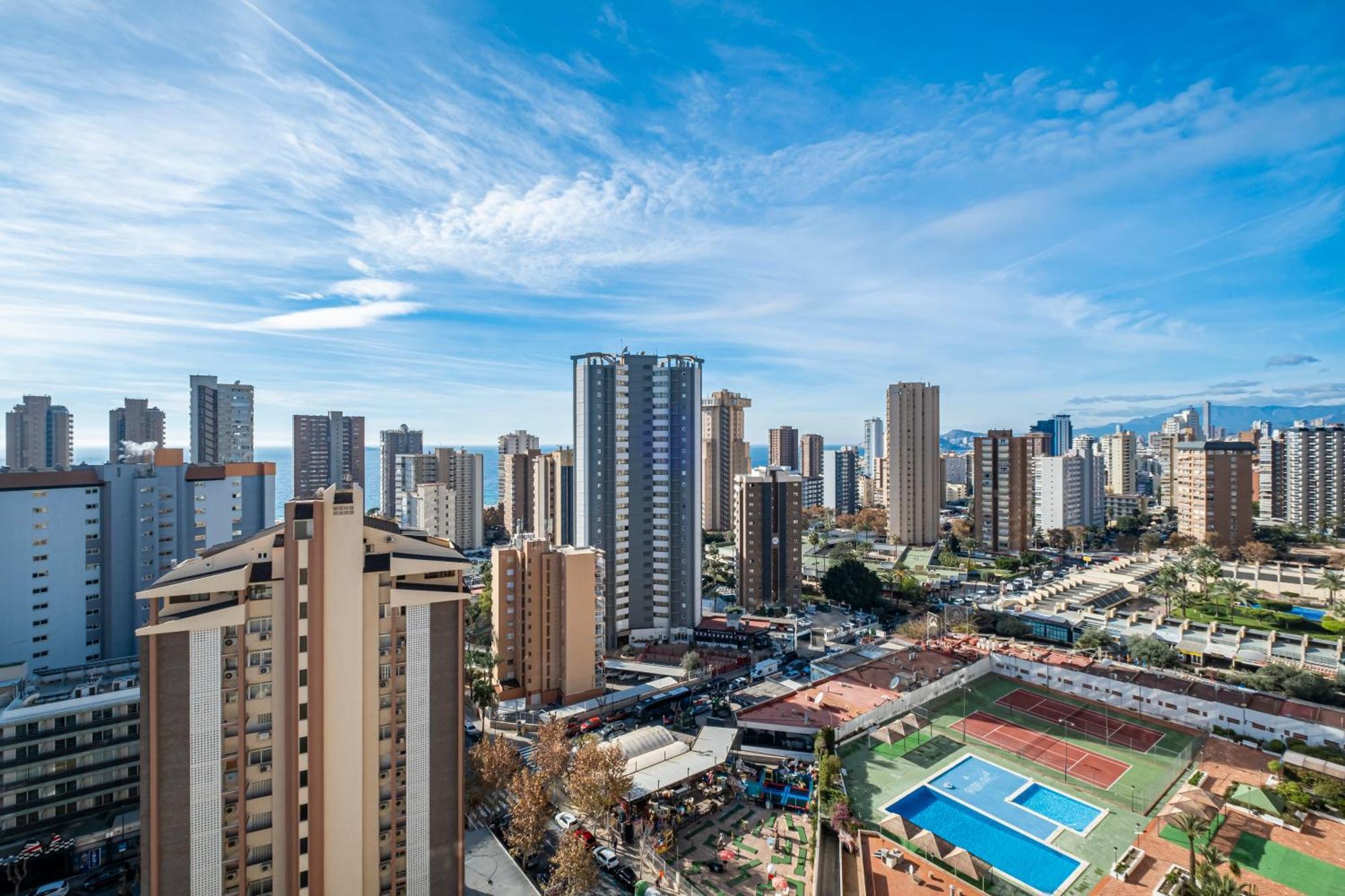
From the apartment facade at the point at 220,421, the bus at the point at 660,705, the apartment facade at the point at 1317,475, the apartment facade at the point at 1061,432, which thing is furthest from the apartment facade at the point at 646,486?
the apartment facade at the point at 1061,432

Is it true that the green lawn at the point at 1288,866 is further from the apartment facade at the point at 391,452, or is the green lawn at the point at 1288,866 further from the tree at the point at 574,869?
the apartment facade at the point at 391,452

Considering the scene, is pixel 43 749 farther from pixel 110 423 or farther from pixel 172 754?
pixel 110 423

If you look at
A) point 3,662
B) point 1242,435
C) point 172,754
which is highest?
point 1242,435

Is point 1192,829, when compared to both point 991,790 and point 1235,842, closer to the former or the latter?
point 1235,842

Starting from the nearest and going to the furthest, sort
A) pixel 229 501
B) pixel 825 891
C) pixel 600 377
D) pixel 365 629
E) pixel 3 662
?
1. pixel 365 629
2. pixel 825 891
3. pixel 3 662
4. pixel 229 501
5. pixel 600 377

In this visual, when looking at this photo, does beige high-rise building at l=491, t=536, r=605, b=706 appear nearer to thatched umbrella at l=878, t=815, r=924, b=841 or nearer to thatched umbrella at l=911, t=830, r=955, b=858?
thatched umbrella at l=878, t=815, r=924, b=841

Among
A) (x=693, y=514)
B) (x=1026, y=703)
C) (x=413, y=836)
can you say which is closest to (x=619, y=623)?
(x=693, y=514)

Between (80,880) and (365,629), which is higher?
(365,629)

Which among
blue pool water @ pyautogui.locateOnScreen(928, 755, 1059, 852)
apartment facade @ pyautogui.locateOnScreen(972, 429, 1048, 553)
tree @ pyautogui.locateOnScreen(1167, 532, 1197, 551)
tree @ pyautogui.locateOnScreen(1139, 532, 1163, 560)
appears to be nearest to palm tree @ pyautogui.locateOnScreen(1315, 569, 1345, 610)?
tree @ pyautogui.locateOnScreen(1167, 532, 1197, 551)
